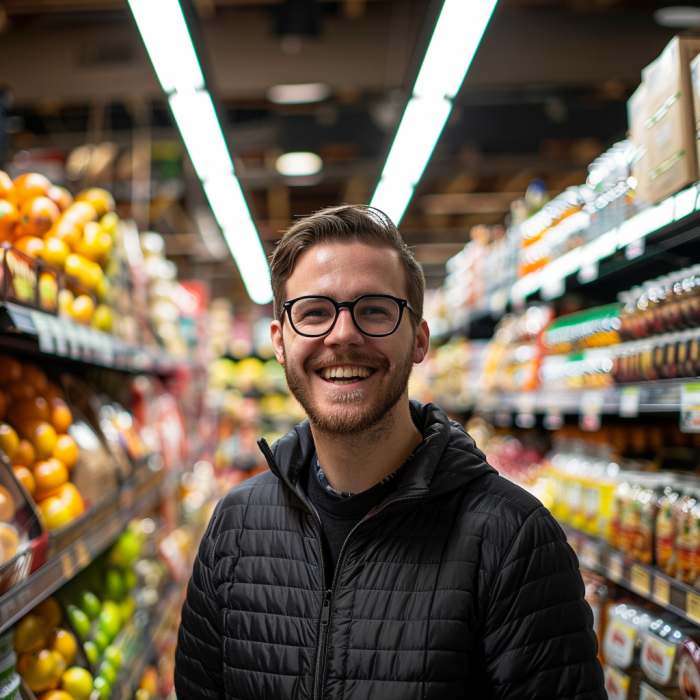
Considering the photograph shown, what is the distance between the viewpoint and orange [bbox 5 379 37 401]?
78.1 inches

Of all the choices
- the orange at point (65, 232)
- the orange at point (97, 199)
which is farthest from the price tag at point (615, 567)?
the orange at point (97, 199)

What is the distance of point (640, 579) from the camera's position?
6.11 ft

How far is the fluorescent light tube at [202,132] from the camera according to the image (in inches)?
101

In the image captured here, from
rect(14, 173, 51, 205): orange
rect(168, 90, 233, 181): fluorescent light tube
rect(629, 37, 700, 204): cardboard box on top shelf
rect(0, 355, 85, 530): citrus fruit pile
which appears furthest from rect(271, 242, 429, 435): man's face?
rect(168, 90, 233, 181): fluorescent light tube

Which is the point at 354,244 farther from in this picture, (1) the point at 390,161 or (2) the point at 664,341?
(1) the point at 390,161

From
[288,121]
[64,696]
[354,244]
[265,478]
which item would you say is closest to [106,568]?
[64,696]

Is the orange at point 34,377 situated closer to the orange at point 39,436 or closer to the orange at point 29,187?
the orange at point 39,436

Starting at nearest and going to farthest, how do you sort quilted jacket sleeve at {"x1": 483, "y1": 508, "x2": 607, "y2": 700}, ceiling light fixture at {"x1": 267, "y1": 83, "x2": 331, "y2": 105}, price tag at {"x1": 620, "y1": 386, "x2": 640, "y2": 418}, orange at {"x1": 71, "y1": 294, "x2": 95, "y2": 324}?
quilted jacket sleeve at {"x1": 483, "y1": 508, "x2": 607, "y2": 700} → price tag at {"x1": 620, "y1": 386, "x2": 640, "y2": 418} → orange at {"x1": 71, "y1": 294, "x2": 95, "y2": 324} → ceiling light fixture at {"x1": 267, "y1": 83, "x2": 331, "y2": 105}

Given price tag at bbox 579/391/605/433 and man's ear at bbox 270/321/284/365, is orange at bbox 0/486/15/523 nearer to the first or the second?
man's ear at bbox 270/321/284/365

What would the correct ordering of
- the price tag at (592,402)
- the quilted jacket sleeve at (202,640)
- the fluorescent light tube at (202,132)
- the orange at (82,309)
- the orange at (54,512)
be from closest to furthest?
1. the quilted jacket sleeve at (202,640)
2. the orange at (54,512)
3. the orange at (82,309)
4. the price tag at (592,402)
5. the fluorescent light tube at (202,132)

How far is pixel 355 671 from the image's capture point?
3.96 feet

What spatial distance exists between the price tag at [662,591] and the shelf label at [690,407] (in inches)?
15.8

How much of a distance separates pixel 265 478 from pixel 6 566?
550 mm

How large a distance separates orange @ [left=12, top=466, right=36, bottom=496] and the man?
574 mm
